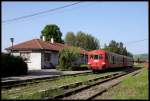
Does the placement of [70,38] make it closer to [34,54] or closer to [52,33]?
[52,33]

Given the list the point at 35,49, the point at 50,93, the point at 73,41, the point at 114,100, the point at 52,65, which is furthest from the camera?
the point at 73,41

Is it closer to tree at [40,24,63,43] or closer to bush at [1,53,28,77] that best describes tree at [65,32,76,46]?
tree at [40,24,63,43]

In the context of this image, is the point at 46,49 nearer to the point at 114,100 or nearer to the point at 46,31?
the point at 114,100

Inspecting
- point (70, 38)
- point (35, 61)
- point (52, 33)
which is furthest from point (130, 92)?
Answer: point (70, 38)

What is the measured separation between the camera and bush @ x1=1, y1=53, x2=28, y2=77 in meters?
32.5

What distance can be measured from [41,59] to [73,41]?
75.2 meters

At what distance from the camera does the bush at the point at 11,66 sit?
107 ft

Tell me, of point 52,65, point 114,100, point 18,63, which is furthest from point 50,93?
point 52,65

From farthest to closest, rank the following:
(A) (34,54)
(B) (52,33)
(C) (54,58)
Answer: (B) (52,33)
(C) (54,58)
(A) (34,54)

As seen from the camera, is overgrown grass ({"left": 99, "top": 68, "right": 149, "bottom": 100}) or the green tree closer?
overgrown grass ({"left": 99, "top": 68, "right": 149, "bottom": 100})

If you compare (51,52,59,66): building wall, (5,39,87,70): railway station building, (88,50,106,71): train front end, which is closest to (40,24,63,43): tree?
(51,52,59,66): building wall

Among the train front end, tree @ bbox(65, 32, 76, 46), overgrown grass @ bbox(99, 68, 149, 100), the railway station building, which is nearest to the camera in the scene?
overgrown grass @ bbox(99, 68, 149, 100)

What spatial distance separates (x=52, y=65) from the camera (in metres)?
54.4

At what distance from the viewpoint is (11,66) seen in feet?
109
